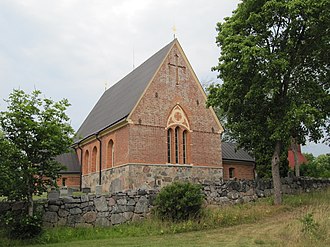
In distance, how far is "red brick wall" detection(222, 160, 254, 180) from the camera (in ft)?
105

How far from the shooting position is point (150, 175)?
79.6 feet

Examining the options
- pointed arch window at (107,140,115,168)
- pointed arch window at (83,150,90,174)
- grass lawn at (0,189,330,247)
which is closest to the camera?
grass lawn at (0,189,330,247)

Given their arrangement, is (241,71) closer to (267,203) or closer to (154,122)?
(267,203)

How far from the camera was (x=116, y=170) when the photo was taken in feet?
83.4

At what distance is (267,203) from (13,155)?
1129 cm

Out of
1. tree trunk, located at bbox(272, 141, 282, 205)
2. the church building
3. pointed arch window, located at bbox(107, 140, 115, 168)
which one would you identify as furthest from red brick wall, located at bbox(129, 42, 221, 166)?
tree trunk, located at bbox(272, 141, 282, 205)

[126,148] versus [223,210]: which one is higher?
[126,148]

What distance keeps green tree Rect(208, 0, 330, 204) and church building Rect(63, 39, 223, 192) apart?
24.0 feet

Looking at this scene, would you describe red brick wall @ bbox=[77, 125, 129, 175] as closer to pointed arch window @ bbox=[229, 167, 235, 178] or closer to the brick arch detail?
the brick arch detail

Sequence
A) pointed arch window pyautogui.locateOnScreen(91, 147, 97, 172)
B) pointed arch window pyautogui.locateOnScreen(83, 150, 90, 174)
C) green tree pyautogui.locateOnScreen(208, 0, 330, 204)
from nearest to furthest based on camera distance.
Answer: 1. green tree pyautogui.locateOnScreen(208, 0, 330, 204)
2. pointed arch window pyautogui.locateOnScreen(91, 147, 97, 172)
3. pointed arch window pyautogui.locateOnScreen(83, 150, 90, 174)

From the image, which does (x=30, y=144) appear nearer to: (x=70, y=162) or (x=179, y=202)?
(x=179, y=202)

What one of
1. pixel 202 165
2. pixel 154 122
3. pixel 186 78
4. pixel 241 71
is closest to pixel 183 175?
pixel 202 165

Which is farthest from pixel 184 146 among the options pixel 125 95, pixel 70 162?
pixel 70 162

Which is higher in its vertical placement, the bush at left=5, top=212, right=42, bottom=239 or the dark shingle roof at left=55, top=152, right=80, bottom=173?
the dark shingle roof at left=55, top=152, right=80, bottom=173
